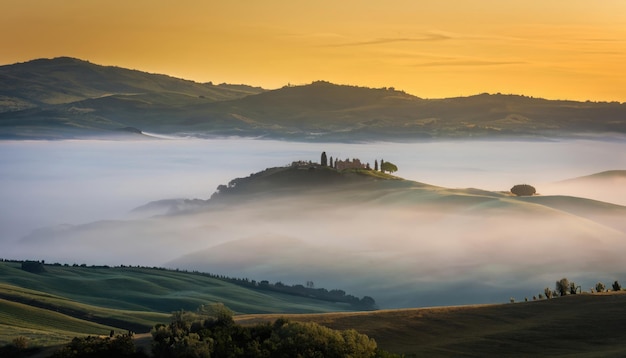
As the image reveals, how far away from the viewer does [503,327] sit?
58.0 metres

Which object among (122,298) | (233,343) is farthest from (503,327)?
(122,298)

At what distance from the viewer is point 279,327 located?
167 ft

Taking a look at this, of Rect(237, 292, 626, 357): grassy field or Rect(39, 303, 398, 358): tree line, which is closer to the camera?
Rect(39, 303, 398, 358): tree line

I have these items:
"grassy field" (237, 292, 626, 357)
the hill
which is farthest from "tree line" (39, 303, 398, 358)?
the hill

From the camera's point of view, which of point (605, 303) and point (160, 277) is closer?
point (605, 303)

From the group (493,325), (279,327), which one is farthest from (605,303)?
(279,327)

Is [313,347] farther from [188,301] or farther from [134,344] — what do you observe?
[188,301]

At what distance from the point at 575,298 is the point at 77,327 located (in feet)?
203

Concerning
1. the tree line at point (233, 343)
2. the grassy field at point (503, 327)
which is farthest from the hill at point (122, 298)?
the tree line at point (233, 343)

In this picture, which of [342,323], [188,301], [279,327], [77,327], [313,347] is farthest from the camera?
[188,301]

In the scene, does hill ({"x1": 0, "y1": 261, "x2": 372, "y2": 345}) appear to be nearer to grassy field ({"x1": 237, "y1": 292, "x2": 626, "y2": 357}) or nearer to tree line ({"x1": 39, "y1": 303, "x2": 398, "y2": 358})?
grassy field ({"x1": 237, "y1": 292, "x2": 626, "y2": 357})

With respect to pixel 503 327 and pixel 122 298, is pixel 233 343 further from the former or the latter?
pixel 122 298

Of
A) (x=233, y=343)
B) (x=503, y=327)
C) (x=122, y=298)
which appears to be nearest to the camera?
(x=233, y=343)

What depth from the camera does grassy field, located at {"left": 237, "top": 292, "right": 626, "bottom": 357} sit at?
173 ft
